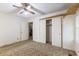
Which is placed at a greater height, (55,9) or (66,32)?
(55,9)

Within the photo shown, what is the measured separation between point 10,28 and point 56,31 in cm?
92

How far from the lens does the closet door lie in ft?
5.12

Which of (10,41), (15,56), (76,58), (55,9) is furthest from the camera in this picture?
(10,41)

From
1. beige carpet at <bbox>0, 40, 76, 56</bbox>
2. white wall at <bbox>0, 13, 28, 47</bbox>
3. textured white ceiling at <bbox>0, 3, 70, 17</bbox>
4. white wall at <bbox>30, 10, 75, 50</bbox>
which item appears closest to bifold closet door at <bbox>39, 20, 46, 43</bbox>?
white wall at <bbox>30, 10, 75, 50</bbox>

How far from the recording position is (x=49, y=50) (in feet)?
4.81

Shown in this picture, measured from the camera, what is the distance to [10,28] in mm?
1533

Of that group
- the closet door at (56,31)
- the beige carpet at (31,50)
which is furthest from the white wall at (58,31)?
the beige carpet at (31,50)

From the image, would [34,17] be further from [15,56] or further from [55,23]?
[15,56]

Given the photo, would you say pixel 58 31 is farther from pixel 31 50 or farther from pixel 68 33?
pixel 31 50

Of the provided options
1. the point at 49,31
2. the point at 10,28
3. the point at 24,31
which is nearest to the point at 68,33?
the point at 49,31

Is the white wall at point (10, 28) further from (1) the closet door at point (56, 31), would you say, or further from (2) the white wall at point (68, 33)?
(2) the white wall at point (68, 33)

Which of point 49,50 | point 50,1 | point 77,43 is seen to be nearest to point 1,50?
point 49,50

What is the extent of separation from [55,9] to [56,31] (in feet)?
1.45

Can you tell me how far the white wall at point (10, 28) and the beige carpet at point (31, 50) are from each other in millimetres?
116
